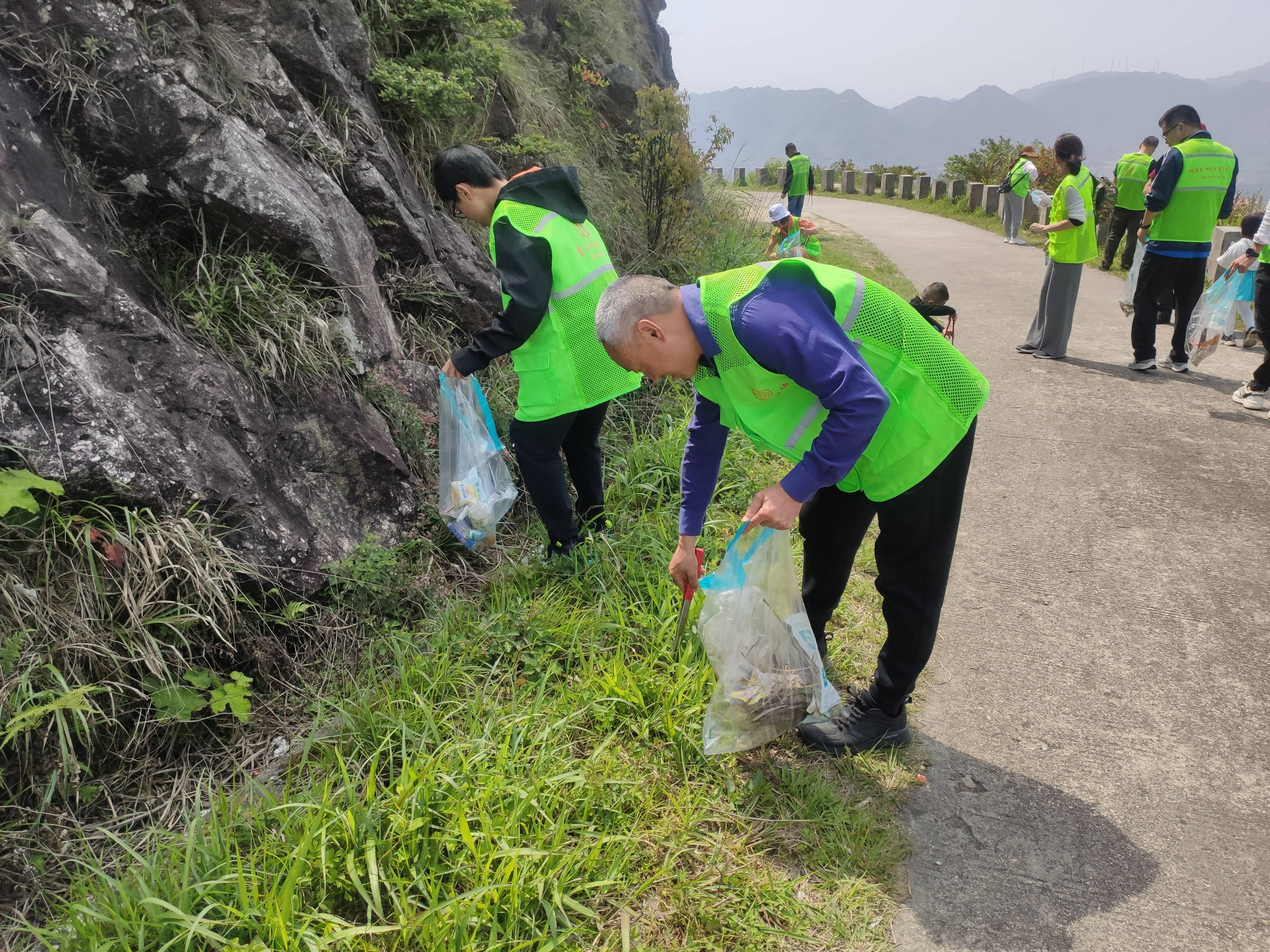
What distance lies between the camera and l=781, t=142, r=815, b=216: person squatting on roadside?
12.2m

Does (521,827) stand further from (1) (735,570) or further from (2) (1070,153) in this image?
(2) (1070,153)

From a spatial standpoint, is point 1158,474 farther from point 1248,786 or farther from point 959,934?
point 959,934

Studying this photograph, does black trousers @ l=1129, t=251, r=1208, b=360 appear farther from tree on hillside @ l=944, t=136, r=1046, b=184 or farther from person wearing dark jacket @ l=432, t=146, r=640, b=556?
tree on hillside @ l=944, t=136, r=1046, b=184

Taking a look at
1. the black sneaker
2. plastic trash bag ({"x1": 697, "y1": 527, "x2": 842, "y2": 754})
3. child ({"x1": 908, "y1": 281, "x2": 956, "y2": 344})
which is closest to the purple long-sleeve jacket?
plastic trash bag ({"x1": 697, "y1": 527, "x2": 842, "y2": 754})

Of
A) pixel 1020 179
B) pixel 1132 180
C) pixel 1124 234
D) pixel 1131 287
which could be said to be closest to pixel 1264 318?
pixel 1131 287

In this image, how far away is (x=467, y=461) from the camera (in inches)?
141

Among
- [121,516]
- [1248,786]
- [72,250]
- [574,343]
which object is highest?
[72,250]

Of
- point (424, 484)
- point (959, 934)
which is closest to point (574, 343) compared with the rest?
point (424, 484)

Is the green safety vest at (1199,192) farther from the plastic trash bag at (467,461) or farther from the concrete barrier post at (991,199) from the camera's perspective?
the concrete barrier post at (991,199)

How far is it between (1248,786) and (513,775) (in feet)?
7.70

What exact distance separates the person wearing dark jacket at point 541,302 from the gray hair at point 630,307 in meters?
1.07

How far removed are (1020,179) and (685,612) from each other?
11.5m

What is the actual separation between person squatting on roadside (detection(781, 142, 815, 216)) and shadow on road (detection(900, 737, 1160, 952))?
10.5 metres

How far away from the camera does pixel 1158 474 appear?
4668 mm
